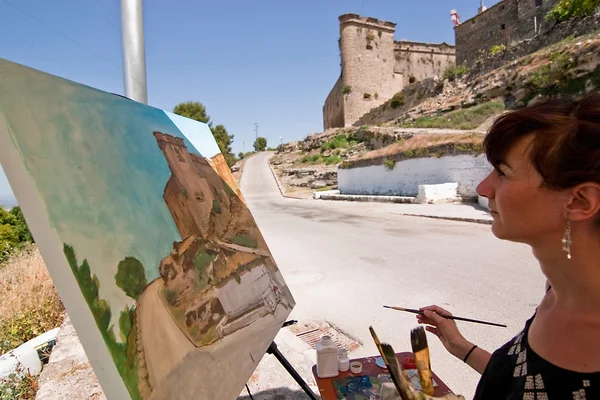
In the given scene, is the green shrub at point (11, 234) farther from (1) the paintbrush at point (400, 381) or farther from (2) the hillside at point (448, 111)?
(2) the hillside at point (448, 111)

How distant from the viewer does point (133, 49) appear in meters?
3.24

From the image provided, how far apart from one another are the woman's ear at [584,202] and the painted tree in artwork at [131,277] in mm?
1329

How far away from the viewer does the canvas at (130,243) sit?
3.21 feet

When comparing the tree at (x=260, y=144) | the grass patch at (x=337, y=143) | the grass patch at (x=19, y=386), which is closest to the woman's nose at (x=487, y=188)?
the grass patch at (x=19, y=386)

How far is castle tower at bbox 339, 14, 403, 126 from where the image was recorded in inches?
1652

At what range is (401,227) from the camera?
985cm

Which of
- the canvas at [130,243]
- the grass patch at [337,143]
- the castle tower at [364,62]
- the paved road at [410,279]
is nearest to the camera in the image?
the canvas at [130,243]

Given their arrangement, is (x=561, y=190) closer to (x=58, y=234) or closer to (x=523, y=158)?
Answer: (x=523, y=158)

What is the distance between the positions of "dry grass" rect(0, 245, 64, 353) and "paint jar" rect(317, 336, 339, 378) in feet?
11.2

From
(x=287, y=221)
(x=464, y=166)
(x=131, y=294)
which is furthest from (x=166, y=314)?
(x=464, y=166)

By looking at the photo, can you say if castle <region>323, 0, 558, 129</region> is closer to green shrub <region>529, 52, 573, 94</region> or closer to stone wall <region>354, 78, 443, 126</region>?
stone wall <region>354, 78, 443, 126</region>

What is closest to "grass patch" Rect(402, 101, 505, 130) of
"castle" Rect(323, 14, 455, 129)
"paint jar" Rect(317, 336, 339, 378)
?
"castle" Rect(323, 14, 455, 129)

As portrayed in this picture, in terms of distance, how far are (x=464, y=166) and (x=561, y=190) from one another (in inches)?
536

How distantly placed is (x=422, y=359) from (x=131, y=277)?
1172mm
